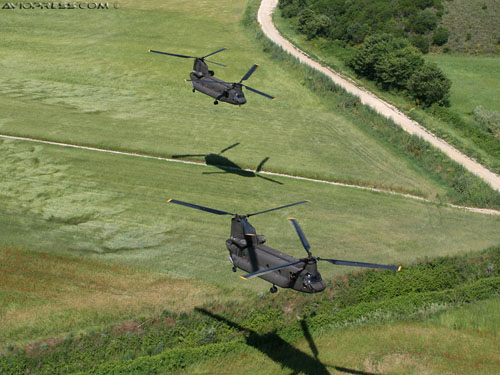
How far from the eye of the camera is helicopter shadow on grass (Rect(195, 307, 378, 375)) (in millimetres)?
33125

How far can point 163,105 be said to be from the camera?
249 ft

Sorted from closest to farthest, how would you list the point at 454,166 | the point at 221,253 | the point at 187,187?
the point at 221,253 → the point at 187,187 → the point at 454,166

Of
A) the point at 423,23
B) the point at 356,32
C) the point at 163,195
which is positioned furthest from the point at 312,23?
the point at 163,195

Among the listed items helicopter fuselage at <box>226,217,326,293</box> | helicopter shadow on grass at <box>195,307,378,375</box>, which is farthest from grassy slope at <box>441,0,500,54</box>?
helicopter fuselage at <box>226,217,326,293</box>

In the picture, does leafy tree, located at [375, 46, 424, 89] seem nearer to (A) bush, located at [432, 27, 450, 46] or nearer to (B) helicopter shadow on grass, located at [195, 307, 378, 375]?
(A) bush, located at [432, 27, 450, 46]

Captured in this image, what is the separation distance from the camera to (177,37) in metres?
104

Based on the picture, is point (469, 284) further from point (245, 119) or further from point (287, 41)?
point (287, 41)

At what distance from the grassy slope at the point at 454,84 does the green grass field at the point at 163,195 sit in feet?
35.2

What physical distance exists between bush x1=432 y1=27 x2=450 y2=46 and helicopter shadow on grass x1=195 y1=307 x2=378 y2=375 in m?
89.0

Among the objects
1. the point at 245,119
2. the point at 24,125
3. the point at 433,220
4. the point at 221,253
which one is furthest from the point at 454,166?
the point at 24,125

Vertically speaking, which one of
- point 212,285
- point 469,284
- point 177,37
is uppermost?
point 177,37

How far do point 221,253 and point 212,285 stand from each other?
16.0 ft

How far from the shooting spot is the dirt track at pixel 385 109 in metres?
63.3

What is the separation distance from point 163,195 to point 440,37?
80043 mm
